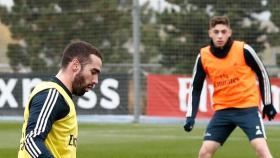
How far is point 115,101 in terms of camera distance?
23.3 meters

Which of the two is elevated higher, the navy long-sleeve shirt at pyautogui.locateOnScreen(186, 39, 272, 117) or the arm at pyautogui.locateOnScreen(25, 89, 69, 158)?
the arm at pyautogui.locateOnScreen(25, 89, 69, 158)

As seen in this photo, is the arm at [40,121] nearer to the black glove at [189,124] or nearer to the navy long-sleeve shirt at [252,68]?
the navy long-sleeve shirt at [252,68]

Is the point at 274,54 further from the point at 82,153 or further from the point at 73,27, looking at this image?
the point at 82,153

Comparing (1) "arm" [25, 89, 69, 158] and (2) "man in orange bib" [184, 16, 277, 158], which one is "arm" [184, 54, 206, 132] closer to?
(2) "man in orange bib" [184, 16, 277, 158]

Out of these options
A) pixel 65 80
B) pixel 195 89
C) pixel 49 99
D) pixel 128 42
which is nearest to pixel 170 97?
pixel 128 42

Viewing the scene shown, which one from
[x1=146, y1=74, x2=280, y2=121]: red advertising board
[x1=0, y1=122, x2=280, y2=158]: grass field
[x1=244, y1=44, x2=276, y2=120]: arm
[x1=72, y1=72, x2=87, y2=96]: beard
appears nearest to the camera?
[x1=72, y1=72, x2=87, y2=96]: beard

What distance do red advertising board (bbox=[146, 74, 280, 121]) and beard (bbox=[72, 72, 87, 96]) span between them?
17.1 metres

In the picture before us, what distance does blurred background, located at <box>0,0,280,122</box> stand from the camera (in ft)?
75.8

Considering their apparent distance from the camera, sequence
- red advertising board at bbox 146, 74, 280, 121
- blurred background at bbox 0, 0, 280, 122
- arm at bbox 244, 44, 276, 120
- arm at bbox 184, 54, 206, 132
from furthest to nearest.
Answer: blurred background at bbox 0, 0, 280, 122 < red advertising board at bbox 146, 74, 280, 121 < arm at bbox 184, 54, 206, 132 < arm at bbox 244, 44, 276, 120

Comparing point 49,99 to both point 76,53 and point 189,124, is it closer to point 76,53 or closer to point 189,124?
point 76,53

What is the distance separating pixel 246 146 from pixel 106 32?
1463cm

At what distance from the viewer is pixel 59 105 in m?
5.00

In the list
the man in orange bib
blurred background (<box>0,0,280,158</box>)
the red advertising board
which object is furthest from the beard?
the red advertising board

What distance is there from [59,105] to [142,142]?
35.4 ft
